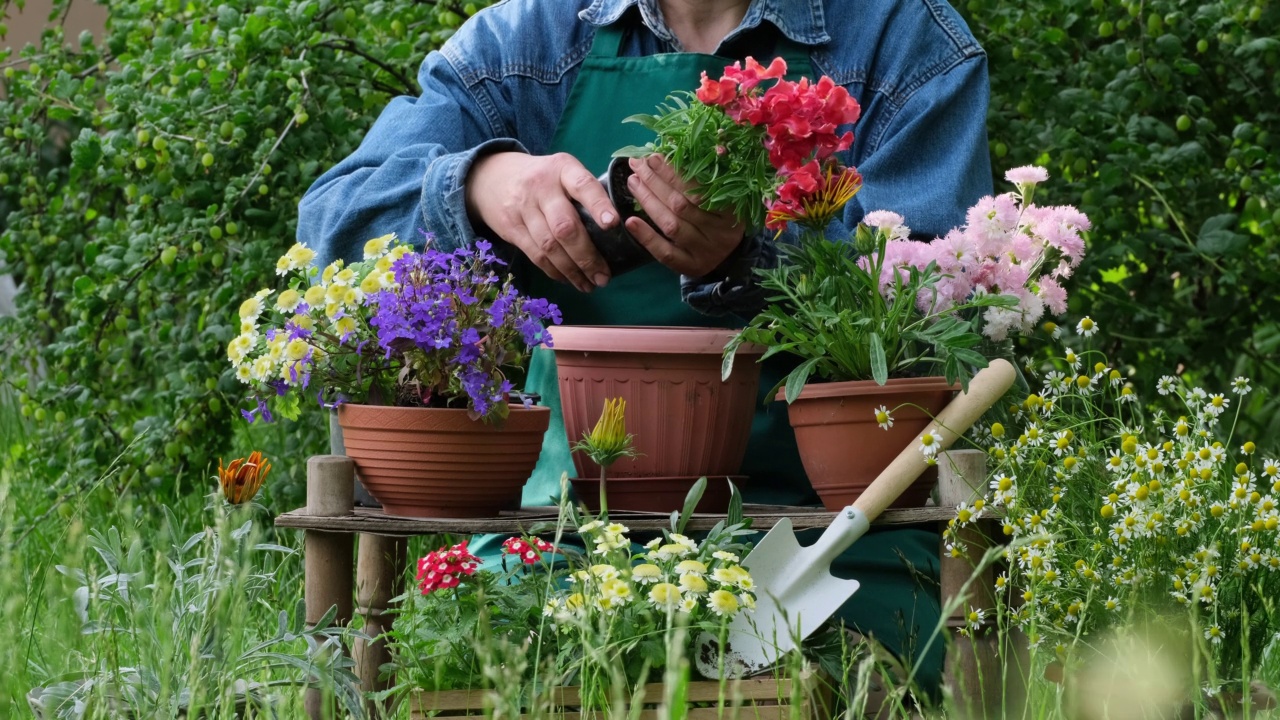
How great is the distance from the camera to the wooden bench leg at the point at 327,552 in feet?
5.43

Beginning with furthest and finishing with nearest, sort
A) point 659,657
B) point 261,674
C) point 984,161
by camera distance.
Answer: point 984,161 < point 261,674 < point 659,657

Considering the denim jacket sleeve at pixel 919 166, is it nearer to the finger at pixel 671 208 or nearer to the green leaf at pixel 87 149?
the finger at pixel 671 208

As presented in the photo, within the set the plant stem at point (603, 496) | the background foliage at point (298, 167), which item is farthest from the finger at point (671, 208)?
the background foliage at point (298, 167)

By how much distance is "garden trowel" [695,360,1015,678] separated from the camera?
1608mm

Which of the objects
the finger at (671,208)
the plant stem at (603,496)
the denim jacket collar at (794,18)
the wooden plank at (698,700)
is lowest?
the wooden plank at (698,700)

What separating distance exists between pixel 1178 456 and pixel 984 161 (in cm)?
54

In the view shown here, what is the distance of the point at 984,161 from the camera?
83.0 inches

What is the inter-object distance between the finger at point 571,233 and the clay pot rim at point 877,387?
0.33 m

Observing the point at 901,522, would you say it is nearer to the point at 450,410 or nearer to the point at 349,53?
the point at 450,410

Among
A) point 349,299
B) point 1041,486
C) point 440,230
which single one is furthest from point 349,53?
point 1041,486

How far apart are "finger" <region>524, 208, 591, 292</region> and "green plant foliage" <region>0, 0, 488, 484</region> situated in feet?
4.50

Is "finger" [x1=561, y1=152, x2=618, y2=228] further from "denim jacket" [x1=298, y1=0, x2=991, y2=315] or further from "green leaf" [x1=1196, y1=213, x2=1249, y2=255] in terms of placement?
"green leaf" [x1=1196, y1=213, x2=1249, y2=255]

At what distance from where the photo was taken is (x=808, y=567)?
1.65m

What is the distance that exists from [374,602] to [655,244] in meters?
0.59
